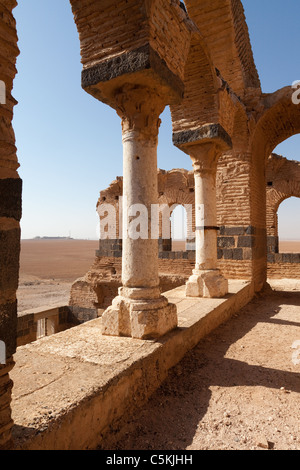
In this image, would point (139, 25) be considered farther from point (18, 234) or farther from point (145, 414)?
point (145, 414)

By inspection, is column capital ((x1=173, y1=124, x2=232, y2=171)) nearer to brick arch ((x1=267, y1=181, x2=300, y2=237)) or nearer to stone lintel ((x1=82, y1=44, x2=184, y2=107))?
stone lintel ((x1=82, y1=44, x2=184, y2=107))

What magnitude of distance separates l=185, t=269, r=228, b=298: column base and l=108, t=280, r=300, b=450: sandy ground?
3.65ft

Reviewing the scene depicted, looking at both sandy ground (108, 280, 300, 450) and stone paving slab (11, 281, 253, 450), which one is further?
sandy ground (108, 280, 300, 450)

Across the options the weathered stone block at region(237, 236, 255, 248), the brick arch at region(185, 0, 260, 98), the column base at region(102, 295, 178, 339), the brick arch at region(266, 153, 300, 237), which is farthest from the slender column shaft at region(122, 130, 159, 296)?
the brick arch at region(266, 153, 300, 237)

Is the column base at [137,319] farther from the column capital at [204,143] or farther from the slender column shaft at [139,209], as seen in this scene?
the column capital at [204,143]

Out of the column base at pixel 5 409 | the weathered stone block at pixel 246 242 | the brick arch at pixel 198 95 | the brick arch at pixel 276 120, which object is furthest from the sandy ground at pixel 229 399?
the brick arch at pixel 276 120

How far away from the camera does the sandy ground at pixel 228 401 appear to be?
1952 mm

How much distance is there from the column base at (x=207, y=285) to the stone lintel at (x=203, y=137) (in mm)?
2233

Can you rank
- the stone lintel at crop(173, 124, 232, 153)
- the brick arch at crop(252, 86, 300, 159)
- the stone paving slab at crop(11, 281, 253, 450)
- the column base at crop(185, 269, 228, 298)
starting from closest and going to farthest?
the stone paving slab at crop(11, 281, 253, 450), the column base at crop(185, 269, 228, 298), the stone lintel at crop(173, 124, 232, 153), the brick arch at crop(252, 86, 300, 159)

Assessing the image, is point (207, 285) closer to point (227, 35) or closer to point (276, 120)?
point (276, 120)

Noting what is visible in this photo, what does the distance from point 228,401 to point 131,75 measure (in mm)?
3017

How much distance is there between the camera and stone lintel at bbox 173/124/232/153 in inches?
203

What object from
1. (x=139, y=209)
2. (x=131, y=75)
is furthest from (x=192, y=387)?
(x=131, y=75)

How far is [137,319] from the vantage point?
9.66 feet
